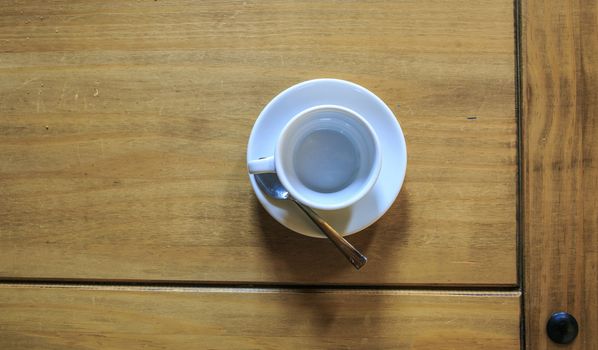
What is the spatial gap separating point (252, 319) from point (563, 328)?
316 mm

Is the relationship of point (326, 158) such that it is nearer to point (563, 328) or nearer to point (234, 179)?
point (234, 179)

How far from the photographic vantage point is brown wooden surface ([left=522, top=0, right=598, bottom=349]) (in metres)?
0.57

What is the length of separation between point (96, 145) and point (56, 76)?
86 mm

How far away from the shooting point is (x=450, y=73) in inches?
22.8

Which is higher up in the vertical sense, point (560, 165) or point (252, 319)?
point (560, 165)

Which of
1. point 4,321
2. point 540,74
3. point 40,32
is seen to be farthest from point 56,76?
point 540,74

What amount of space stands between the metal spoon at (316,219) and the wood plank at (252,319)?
7 cm

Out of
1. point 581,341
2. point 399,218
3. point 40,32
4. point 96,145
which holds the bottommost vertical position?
point 581,341

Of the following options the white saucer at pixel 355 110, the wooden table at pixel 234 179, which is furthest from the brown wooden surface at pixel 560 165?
the white saucer at pixel 355 110

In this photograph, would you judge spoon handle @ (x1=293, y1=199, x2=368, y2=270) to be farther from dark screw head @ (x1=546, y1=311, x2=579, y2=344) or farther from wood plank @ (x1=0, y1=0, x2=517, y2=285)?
dark screw head @ (x1=546, y1=311, x2=579, y2=344)

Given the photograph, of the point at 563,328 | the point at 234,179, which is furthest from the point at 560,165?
the point at 234,179

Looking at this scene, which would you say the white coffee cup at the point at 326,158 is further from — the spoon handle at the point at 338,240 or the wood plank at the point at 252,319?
the wood plank at the point at 252,319

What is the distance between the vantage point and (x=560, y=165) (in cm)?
58

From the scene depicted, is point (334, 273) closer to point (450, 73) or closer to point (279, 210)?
point (279, 210)
